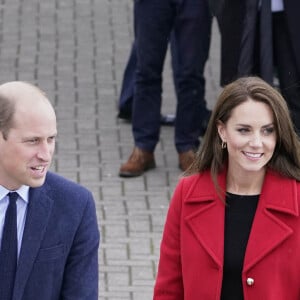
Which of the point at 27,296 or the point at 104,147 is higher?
the point at 104,147

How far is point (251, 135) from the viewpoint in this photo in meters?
4.58

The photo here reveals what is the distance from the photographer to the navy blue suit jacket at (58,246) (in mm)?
4152

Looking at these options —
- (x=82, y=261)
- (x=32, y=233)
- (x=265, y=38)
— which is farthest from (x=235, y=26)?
(x=32, y=233)

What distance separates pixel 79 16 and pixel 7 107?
7975 millimetres

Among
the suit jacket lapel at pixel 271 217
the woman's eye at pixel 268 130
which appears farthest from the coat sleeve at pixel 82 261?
the woman's eye at pixel 268 130

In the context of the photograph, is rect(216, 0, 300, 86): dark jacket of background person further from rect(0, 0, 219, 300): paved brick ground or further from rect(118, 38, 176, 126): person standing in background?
rect(118, 38, 176, 126): person standing in background

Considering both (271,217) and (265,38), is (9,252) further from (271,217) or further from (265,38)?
(265,38)

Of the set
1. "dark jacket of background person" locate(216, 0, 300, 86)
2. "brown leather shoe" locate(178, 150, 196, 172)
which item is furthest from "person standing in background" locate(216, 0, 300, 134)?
"brown leather shoe" locate(178, 150, 196, 172)

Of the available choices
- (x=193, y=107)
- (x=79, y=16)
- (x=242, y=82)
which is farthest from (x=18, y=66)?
(x=242, y=82)

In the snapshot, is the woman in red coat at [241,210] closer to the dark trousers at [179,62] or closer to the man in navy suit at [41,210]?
the man in navy suit at [41,210]

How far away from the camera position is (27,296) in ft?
13.8

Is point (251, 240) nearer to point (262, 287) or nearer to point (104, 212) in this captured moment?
point (262, 287)

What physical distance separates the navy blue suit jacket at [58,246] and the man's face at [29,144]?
152 millimetres

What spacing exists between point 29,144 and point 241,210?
0.99m
